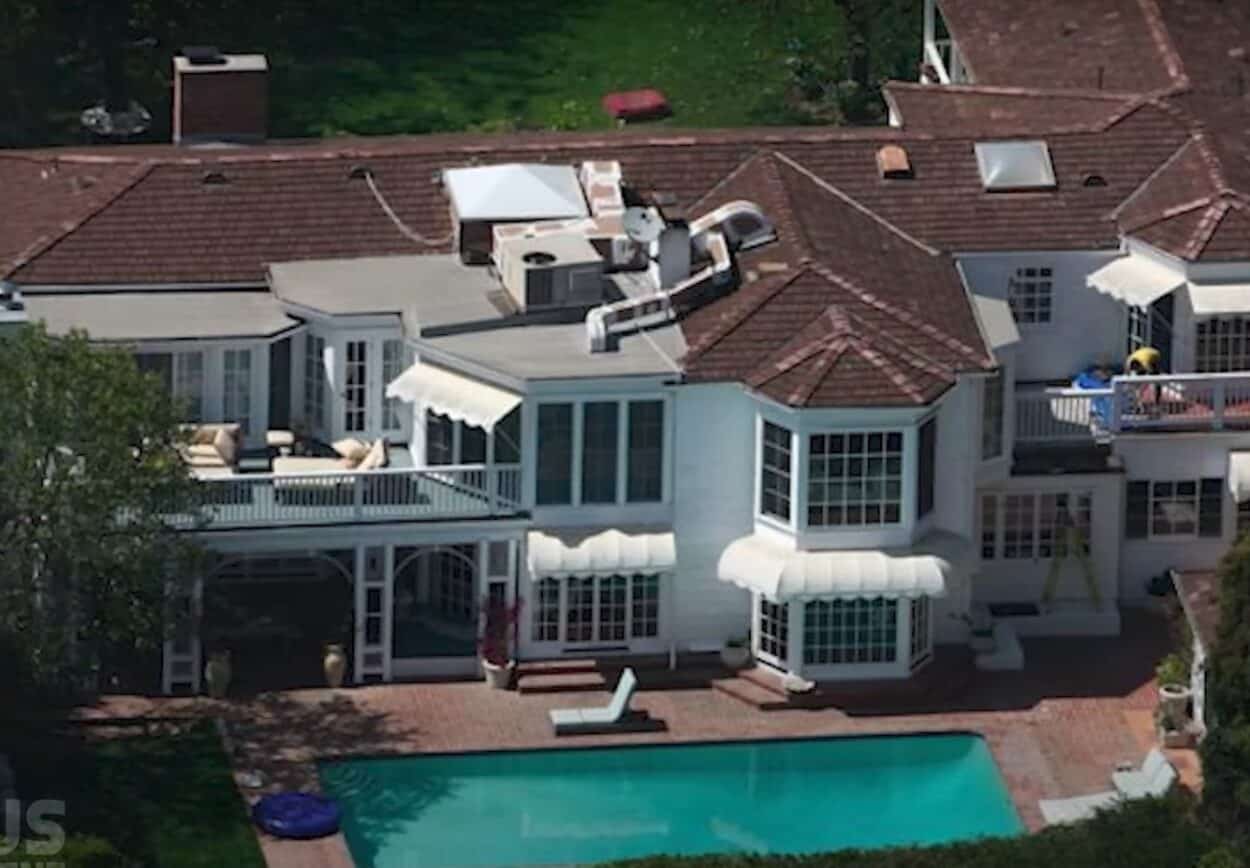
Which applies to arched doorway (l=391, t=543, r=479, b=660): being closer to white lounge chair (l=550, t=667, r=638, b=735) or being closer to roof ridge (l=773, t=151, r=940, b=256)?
white lounge chair (l=550, t=667, r=638, b=735)

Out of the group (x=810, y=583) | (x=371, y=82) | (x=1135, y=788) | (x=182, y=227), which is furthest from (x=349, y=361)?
(x=371, y=82)

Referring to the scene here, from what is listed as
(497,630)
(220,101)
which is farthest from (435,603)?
(220,101)

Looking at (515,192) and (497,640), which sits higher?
(515,192)

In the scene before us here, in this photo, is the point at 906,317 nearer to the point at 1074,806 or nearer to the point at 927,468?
the point at 927,468

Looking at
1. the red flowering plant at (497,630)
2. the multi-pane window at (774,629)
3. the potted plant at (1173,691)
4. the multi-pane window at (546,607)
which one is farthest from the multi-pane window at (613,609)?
the potted plant at (1173,691)

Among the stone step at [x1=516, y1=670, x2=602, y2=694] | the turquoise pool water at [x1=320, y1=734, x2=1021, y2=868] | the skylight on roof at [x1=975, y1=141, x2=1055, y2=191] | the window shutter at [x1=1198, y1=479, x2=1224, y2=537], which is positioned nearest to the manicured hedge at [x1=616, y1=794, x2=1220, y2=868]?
the turquoise pool water at [x1=320, y1=734, x2=1021, y2=868]
